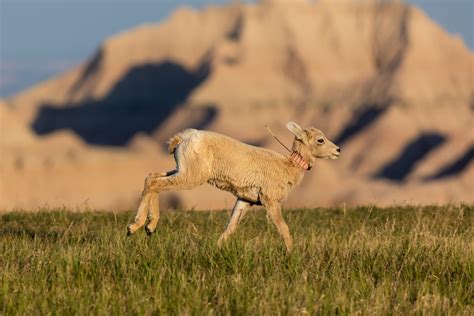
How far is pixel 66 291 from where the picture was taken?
7.96 m

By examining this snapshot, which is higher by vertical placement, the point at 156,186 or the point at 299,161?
the point at 299,161

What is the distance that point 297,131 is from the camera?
10.7m

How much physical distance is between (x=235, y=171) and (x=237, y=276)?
1966 mm

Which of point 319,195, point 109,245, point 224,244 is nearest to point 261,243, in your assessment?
point 224,244

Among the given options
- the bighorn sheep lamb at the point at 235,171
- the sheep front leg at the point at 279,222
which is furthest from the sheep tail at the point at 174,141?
the sheep front leg at the point at 279,222

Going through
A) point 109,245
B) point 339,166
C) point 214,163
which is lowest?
point 109,245

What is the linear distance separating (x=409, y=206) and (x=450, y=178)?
125 meters

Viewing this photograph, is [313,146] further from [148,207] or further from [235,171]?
[148,207]

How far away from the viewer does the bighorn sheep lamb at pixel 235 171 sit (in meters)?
9.87

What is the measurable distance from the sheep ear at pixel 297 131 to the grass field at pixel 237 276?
1146 millimetres

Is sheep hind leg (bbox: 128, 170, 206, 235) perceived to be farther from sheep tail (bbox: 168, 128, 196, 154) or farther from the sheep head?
the sheep head

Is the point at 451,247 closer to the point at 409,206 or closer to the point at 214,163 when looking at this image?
the point at 214,163

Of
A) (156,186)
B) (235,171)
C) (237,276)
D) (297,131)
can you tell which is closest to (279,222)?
(235,171)

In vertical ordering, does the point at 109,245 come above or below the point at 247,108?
below
